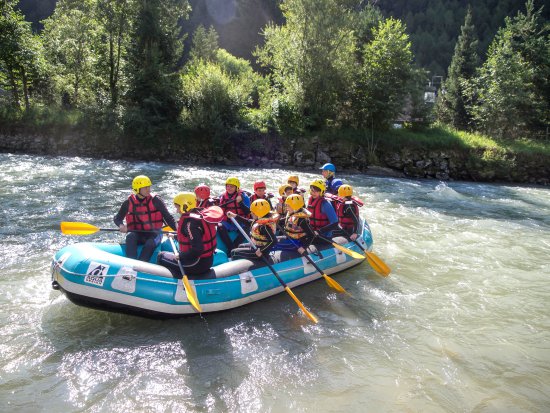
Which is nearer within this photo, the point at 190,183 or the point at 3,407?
the point at 3,407

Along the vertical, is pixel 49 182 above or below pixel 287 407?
below

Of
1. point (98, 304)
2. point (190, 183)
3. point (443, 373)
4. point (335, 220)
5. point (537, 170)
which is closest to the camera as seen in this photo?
point (443, 373)

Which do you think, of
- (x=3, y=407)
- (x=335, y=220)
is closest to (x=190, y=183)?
(x=335, y=220)

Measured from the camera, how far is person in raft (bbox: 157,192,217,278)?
14.8 ft

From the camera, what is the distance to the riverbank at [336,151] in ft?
52.6

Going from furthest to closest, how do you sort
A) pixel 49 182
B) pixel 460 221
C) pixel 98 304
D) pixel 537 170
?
pixel 537 170 → pixel 49 182 → pixel 460 221 → pixel 98 304

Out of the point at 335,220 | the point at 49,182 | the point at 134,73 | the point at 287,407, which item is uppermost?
the point at 134,73

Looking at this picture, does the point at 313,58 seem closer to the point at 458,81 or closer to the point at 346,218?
the point at 458,81

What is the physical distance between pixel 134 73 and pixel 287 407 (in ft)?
54.2

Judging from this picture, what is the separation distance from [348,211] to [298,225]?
49.0 inches

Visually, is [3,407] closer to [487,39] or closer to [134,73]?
[134,73]

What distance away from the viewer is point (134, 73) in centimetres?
1672

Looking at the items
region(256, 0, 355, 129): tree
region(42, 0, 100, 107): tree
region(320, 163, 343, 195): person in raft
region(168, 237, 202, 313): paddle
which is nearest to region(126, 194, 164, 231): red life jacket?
region(168, 237, 202, 313): paddle

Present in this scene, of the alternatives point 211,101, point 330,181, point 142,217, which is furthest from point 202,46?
point 142,217
